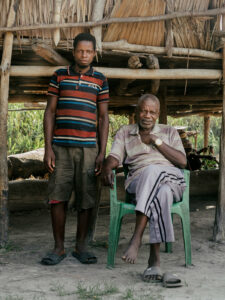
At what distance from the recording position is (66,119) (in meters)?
3.76

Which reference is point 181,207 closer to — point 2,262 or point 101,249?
point 101,249

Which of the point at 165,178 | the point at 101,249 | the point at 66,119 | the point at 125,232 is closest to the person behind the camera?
the point at 165,178

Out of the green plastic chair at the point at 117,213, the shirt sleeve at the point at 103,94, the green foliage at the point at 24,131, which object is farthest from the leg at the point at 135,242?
the green foliage at the point at 24,131

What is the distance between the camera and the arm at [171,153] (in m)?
3.64

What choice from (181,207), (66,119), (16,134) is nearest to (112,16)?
(66,119)

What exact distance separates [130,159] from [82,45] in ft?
3.49

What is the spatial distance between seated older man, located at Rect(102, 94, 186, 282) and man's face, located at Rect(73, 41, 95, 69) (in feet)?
1.90

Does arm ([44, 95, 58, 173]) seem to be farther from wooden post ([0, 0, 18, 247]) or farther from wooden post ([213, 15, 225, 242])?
wooden post ([213, 15, 225, 242])

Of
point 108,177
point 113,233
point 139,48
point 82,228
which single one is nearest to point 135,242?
point 113,233

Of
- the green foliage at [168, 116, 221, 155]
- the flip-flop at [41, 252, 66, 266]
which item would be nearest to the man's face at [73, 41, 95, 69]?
the flip-flop at [41, 252, 66, 266]

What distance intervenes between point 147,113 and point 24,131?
9.98 meters

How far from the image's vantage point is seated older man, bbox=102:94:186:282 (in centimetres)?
328

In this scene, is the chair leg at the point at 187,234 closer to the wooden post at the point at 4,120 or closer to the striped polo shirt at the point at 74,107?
the striped polo shirt at the point at 74,107

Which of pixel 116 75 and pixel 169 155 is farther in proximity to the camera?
pixel 116 75
